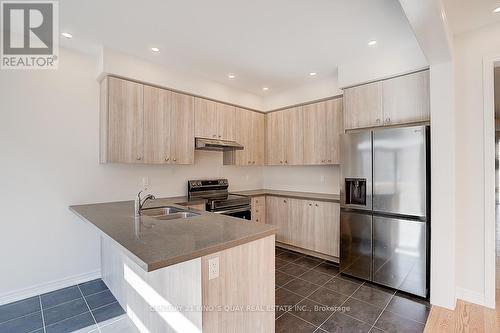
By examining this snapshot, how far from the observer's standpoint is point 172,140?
330 cm

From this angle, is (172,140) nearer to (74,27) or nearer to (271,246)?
(74,27)

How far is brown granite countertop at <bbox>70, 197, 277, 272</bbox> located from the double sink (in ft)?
0.91

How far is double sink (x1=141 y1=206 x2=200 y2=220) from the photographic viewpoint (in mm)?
2436

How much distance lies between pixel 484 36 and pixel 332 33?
149 cm

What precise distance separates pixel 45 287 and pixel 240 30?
3488 millimetres

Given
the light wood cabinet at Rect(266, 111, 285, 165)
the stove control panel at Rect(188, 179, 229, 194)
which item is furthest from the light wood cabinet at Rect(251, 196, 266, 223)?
the light wood cabinet at Rect(266, 111, 285, 165)

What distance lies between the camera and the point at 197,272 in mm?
1295

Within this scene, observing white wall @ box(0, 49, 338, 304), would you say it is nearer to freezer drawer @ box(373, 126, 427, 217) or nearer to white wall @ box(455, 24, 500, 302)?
freezer drawer @ box(373, 126, 427, 217)

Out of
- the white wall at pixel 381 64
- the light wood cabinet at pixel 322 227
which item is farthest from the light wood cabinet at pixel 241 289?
the white wall at pixel 381 64

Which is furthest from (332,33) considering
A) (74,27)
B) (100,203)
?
(100,203)

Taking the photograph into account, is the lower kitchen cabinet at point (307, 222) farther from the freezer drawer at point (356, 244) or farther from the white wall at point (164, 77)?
the white wall at point (164, 77)

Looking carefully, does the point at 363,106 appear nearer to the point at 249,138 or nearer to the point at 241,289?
the point at 249,138

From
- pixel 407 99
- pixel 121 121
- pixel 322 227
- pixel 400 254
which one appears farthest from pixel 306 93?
pixel 121 121

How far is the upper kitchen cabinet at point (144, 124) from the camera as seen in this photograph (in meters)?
2.83
